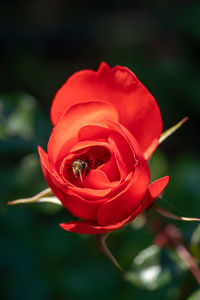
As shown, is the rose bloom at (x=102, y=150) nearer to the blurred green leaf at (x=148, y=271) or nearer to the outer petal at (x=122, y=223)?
the outer petal at (x=122, y=223)

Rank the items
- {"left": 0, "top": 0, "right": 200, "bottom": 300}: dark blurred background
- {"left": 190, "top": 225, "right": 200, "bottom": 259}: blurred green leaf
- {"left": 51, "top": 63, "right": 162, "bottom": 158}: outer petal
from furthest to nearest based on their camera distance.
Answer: {"left": 0, "top": 0, "right": 200, "bottom": 300}: dark blurred background, {"left": 190, "top": 225, "right": 200, "bottom": 259}: blurred green leaf, {"left": 51, "top": 63, "right": 162, "bottom": 158}: outer petal

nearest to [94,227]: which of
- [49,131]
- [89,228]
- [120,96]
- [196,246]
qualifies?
[89,228]

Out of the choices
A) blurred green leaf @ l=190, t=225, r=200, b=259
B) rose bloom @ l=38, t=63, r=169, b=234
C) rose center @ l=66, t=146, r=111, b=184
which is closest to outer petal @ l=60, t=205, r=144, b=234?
rose bloom @ l=38, t=63, r=169, b=234

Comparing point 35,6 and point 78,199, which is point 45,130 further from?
point 35,6

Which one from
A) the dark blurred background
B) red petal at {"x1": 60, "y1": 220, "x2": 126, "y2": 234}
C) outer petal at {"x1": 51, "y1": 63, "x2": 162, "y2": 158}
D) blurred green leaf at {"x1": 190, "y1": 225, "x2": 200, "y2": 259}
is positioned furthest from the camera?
the dark blurred background

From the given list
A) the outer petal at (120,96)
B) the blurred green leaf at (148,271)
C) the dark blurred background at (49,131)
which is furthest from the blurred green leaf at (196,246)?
the outer petal at (120,96)

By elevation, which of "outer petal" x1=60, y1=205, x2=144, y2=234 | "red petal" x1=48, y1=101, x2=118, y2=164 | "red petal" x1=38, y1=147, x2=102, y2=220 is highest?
"red petal" x1=48, y1=101, x2=118, y2=164

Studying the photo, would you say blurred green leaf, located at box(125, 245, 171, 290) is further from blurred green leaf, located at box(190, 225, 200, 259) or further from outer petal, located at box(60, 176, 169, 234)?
outer petal, located at box(60, 176, 169, 234)

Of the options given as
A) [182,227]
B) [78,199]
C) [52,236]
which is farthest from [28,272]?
[78,199]
